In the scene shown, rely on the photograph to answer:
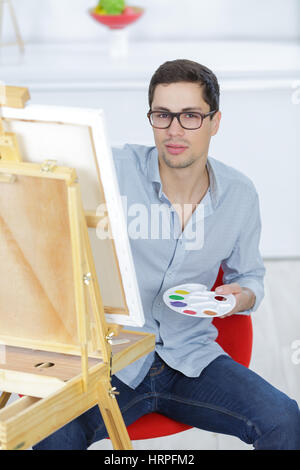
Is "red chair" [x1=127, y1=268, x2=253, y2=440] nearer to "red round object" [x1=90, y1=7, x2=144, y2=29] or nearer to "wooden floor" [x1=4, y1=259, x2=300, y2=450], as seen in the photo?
"wooden floor" [x1=4, y1=259, x2=300, y2=450]

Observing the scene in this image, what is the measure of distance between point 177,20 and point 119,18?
43cm

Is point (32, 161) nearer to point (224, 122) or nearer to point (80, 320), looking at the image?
point (80, 320)

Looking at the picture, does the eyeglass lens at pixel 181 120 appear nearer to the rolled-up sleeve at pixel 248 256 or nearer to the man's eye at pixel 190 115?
the man's eye at pixel 190 115

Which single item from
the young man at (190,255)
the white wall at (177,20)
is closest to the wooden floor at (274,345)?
the young man at (190,255)

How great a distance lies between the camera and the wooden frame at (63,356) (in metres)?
1.23

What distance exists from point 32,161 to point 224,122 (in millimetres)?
2226

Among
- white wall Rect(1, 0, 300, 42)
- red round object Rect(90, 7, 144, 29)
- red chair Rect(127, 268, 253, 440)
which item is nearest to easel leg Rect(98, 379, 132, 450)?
red chair Rect(127, 268, 253, 440)

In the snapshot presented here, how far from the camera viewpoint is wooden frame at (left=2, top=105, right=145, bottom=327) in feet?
3.98

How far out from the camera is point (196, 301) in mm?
1771

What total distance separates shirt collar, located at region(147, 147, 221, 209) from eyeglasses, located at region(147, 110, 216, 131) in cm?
10

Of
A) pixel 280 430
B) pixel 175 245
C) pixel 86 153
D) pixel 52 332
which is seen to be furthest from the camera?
pixel 175 245
